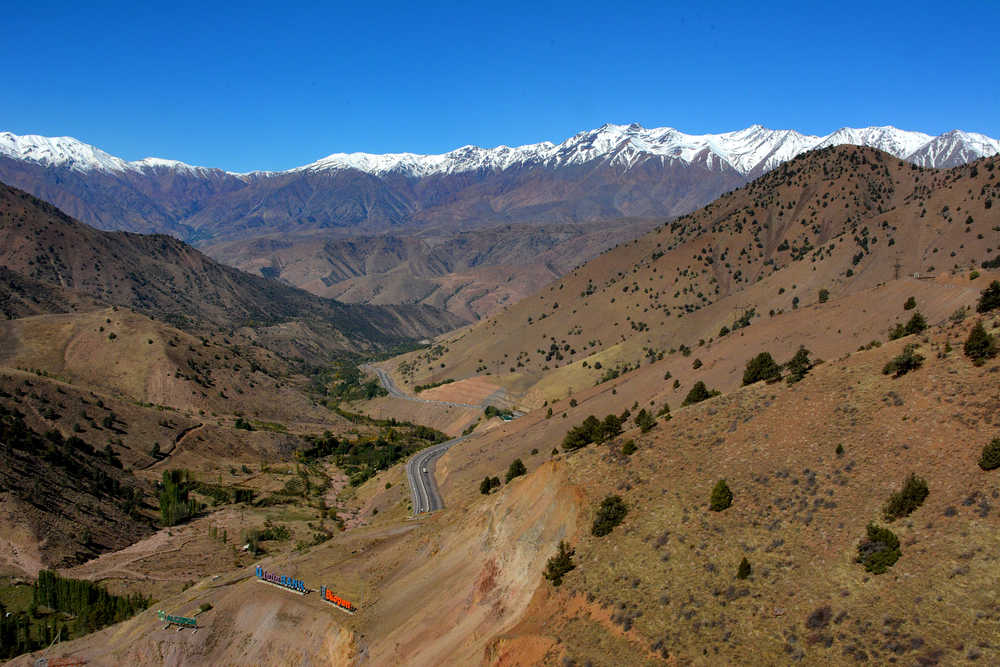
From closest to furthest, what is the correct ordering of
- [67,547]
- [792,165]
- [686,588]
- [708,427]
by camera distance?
[686,588], [708,427], [67,547], [792,165]

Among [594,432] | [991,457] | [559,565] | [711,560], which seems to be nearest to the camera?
[991,457]

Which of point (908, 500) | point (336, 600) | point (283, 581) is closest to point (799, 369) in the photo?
point (908, 500)

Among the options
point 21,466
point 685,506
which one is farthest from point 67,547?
point 685,506

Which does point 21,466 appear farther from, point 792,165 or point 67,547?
point 792,165

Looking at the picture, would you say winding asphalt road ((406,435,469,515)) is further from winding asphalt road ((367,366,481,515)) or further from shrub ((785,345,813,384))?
shrub ((785,345,813,384))

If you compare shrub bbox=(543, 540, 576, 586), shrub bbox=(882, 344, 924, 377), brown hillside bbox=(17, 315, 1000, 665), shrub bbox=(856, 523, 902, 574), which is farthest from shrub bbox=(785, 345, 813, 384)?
shrub bbox=(543, 540, 576, 586)

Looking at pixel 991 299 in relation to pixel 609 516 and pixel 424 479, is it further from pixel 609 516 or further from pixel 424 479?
pixel 424 479
